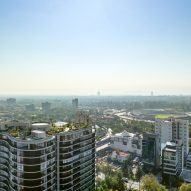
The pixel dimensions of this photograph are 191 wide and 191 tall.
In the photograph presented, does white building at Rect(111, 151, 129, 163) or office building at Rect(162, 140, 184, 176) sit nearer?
office building at Rect(162, 140, 184, 176)

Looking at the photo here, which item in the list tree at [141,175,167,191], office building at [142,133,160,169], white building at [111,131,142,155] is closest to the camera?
tree at [141,175,167,191]

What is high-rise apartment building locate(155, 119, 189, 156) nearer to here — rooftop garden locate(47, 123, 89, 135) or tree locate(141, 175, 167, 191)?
tree locate(141, 175, 167, 191)

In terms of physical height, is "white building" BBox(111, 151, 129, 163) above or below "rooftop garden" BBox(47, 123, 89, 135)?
below

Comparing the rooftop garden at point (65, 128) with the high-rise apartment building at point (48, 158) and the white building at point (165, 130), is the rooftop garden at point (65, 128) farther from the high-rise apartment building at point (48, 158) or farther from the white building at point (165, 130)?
the white building at point (165, 130)

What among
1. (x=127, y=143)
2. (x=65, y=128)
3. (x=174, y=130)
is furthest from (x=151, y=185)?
(x=127, y=143)

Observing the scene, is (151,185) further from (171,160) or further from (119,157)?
(119,157)

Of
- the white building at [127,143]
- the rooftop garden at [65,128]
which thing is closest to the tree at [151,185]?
the rooftop garden at [65,128]

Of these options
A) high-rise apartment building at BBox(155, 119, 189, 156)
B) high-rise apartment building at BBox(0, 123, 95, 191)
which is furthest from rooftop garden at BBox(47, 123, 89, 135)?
high-rise apartment building at BBox(155, 119, 189, 156)
